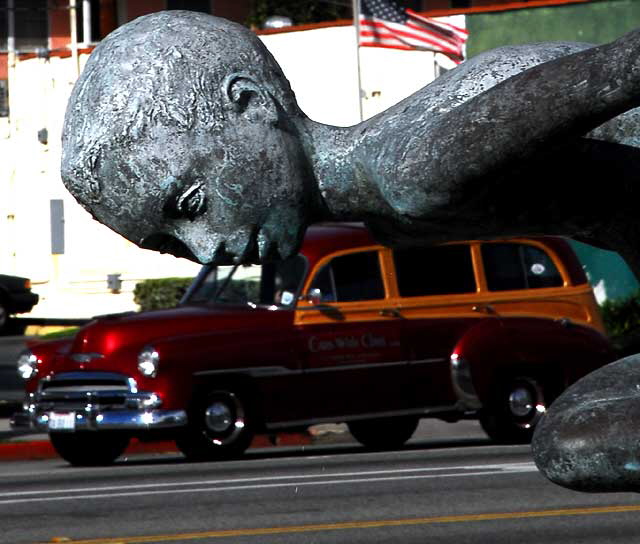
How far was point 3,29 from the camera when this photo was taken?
110 feet

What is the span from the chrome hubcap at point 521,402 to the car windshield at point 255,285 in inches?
93.1

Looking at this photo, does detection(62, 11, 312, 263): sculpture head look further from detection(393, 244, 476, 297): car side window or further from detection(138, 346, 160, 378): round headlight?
detection(393, 244, 476, 297): car side window

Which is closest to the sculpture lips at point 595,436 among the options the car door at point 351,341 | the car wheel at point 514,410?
the car door at point 351,341

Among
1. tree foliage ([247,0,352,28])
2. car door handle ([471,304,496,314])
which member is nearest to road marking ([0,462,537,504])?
car door handle ([471,304,496,314])

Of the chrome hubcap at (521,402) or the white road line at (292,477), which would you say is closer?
the white road line at (292,477)

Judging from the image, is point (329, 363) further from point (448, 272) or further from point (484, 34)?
point (484, 34)

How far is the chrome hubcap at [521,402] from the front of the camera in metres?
15.5

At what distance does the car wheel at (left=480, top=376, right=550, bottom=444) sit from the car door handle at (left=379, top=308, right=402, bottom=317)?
1175 mm

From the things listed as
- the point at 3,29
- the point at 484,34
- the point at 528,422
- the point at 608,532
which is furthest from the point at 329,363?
the point at 3,29

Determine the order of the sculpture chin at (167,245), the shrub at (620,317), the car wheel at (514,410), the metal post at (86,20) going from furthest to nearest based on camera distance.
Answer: the metal post at (86,20)
the shrub at (620,317)
the car wheel at (514,410)
the sculpture chin at (167,245)

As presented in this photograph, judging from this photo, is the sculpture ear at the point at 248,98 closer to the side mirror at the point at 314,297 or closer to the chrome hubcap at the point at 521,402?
the side mirror at the point at 314,297

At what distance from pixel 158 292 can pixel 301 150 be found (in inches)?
992

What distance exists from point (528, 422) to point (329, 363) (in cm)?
212

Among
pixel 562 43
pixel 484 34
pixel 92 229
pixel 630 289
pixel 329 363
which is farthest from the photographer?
pixel 92 229
